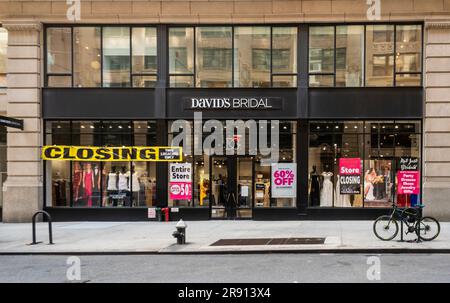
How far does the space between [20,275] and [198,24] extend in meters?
12.0

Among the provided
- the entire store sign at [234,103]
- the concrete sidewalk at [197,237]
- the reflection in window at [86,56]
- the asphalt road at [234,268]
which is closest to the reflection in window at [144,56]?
the reflection in window at [86,56]

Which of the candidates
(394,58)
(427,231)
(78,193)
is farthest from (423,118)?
(78,193)

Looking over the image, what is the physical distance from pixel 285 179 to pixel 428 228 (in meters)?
6.48

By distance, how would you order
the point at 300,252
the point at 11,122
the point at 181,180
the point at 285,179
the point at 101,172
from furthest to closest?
1. the point at 101,172
2. the point at 181,180
3. the point at 285,179
4. the point at 11,122
5. the point at 300,252

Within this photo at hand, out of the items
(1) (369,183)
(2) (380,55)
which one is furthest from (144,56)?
(1) (369,183)

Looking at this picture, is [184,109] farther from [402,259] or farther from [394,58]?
[402,259]

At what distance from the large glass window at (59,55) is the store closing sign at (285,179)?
29.1ft

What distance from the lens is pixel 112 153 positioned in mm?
18266

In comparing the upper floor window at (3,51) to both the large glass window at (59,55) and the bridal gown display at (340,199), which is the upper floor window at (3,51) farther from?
the bridal gown display at (340,199)

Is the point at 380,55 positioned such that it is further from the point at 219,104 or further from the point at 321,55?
the point at 219,104

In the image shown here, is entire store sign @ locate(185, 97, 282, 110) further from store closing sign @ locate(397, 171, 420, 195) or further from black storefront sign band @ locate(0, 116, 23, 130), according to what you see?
black storefront sign band @ locate(0, 116, 23, 130)

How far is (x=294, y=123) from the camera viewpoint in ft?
59.3

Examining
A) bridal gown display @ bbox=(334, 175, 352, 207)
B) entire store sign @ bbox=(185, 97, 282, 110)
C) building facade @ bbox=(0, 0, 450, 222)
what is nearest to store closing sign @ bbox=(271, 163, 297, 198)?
building facade @ bbox=(0, 0, 450, 222)

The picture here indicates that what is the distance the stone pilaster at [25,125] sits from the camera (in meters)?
18.1
